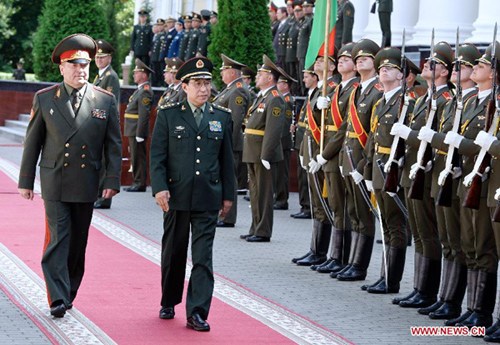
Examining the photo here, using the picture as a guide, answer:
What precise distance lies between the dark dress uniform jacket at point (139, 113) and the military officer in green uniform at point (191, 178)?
11.0 m

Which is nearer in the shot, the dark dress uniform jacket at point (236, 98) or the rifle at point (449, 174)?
the rifle at point (449, 174)

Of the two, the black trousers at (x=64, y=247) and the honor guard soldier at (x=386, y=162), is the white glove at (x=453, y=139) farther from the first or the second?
the black trousers at (x=64, y=247)

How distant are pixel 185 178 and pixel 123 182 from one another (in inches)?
478

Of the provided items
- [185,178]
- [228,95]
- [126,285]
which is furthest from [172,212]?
[228,95]

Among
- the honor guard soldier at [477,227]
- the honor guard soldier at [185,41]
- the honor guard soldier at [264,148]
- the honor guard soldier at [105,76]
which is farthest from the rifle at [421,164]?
the honor guard soldier at [185,41]

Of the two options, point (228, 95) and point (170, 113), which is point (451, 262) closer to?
Answer: point (170, 113)

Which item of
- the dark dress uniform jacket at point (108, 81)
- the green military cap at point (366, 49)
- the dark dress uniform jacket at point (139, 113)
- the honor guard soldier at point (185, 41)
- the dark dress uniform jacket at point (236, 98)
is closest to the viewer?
the green military cap at point (366, 49)

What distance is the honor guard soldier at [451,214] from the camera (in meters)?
9.88

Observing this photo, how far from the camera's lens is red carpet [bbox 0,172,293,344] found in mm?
9133

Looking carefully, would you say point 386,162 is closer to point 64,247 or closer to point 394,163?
point 394,163

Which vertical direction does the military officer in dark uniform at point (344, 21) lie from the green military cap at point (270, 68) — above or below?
above

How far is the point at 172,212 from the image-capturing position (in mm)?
9562

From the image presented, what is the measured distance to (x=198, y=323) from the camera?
930 centimetres

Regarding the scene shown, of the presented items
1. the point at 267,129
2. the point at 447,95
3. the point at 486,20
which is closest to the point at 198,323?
the point at 447,95
